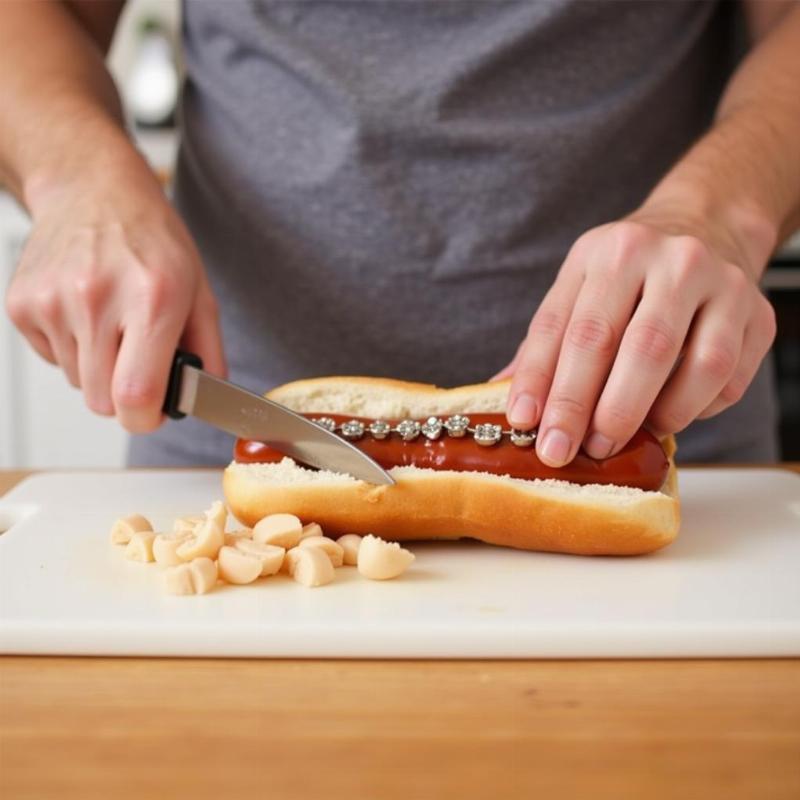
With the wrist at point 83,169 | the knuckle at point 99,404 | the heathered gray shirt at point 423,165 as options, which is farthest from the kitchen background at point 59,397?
the knuckle at point 99,404

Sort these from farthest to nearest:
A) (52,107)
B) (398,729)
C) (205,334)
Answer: (52,107) < (205,334) < (398,729)

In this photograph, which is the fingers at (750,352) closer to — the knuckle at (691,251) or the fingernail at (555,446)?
the knuckle at (691,251)

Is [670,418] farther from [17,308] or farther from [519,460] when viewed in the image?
[17,308]

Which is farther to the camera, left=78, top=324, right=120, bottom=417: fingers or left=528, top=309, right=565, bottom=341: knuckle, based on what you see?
left=78, top=324, right=120, bottom=417: fingers

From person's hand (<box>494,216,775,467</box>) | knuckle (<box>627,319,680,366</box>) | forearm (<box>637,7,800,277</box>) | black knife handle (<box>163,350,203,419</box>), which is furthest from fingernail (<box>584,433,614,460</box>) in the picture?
black knife handle (<box>163,350,203,419</box>)

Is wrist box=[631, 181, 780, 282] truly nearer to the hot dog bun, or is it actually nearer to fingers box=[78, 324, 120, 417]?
the hot dog bun

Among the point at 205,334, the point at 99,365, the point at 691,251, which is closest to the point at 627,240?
the point at 691,251

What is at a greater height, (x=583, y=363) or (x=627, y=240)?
(x=627, y=240)
